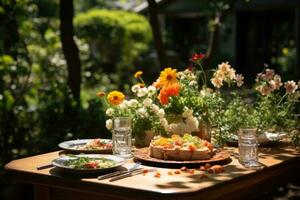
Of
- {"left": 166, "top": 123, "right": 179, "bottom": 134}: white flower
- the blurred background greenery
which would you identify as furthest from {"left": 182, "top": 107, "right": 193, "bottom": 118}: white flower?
the blurred background greenery

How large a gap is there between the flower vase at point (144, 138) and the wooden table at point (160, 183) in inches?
21.4

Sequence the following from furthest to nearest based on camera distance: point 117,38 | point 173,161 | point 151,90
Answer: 1. point 117,38
2. point 151,90
3. point 173,161

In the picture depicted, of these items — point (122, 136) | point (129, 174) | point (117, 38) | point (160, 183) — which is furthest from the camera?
point (117, 38)

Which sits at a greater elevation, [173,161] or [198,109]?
[198,109]

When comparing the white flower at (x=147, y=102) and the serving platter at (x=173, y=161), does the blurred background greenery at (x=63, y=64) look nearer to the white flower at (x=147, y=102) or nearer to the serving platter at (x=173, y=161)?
the white flower at (x=147, y=102)

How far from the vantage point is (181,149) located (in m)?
3.17

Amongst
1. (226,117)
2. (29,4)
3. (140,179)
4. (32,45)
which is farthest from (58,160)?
(32,45)

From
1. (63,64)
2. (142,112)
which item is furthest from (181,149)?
(63,64)

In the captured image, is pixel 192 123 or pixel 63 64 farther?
pixel 63 64

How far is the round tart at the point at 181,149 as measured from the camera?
3174mm

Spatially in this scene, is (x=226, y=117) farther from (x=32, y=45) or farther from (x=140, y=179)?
(x=32, y=45)

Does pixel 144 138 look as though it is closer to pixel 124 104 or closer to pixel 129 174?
pixel 124 104

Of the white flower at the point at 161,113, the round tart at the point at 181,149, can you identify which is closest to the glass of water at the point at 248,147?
the round tart at the point at 181,149

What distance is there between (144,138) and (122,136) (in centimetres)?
36
